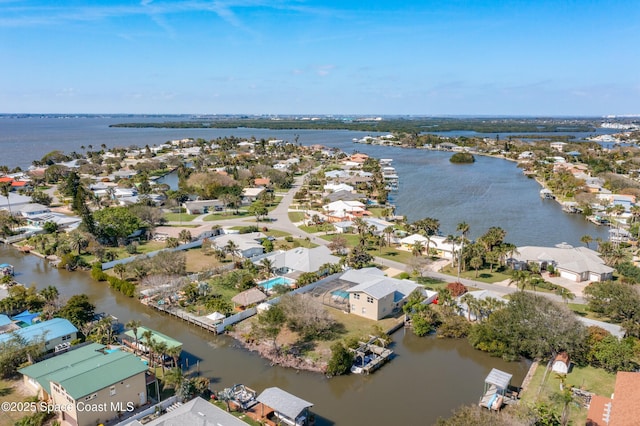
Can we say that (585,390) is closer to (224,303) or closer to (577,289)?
(577,289)

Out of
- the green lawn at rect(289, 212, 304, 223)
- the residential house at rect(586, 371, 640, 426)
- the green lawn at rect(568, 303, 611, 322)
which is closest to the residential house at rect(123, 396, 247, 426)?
the residential house at rect(586, 371, 640, 426)

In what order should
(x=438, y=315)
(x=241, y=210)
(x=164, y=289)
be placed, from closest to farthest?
(x=438, y=315) → (x=164, y=289) → (x=241, y=210)

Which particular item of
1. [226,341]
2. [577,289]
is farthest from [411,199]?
[226,341]

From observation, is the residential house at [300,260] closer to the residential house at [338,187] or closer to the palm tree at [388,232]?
the palm tree at [388,232]

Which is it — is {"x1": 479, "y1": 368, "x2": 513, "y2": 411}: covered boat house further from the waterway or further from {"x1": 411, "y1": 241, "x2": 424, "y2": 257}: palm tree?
{"x1": 411, "y1": 241, "x2": 424, "y2": 257}: palm tree

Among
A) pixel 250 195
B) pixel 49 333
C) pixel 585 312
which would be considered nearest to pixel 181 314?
pixel 49 333

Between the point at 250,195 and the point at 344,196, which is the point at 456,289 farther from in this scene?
the point at 250,195
